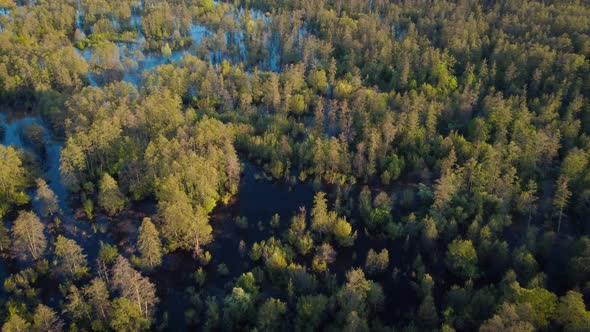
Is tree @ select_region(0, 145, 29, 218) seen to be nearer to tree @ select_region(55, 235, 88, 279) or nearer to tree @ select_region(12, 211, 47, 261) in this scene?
tree @ select_region(12, 211, 47, 261)

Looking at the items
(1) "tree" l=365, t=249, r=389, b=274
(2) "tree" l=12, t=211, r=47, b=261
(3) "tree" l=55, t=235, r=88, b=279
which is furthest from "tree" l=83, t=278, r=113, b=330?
(1) "tree" l=365, t=249, r=389, b=274

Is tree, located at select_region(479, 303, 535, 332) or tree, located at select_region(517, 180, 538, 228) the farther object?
tree, located at select_region(517, 180, 538, 228)

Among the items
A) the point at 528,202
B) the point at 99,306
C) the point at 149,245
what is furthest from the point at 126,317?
the point at 528,202

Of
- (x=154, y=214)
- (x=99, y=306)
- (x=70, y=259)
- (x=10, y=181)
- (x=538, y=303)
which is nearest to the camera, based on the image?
(x=538, y=303)

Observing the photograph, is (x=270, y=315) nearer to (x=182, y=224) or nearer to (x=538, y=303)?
(x=182, y=224)

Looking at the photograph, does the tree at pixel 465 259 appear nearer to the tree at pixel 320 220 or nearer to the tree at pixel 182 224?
the tree at pixel 320 220

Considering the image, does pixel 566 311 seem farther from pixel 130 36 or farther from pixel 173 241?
pixel 130 36
